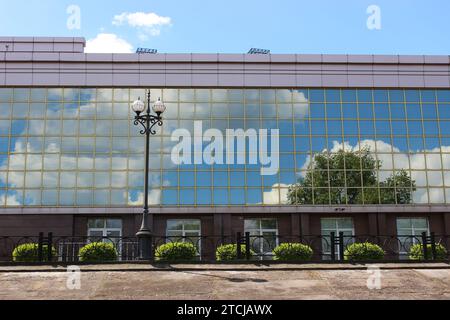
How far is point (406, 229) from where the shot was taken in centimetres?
3528

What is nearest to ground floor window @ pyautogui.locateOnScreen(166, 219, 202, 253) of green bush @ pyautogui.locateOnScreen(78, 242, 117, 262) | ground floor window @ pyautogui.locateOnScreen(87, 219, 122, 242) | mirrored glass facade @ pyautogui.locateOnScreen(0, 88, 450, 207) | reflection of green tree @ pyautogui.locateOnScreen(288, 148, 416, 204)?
mirrored glass facade @ pyautogui.locateOnScreen(0, 88, 450, 207)

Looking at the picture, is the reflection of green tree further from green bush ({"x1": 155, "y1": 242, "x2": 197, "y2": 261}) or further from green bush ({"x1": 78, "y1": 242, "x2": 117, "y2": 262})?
green bush ({"x1": 78, "y1": 242, "x2": 117, "y2": 262})

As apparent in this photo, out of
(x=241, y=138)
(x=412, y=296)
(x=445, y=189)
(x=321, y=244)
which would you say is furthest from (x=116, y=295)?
(x=445, y=189)

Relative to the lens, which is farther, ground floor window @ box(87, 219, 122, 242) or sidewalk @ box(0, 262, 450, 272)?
ground floor window @ box(87, 219, 122, 242)

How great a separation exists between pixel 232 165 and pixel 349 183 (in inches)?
272

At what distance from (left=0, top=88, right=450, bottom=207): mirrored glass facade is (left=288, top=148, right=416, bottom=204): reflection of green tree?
0.19ft

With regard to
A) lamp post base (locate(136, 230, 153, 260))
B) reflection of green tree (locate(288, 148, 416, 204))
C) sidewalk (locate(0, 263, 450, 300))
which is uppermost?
reflection of green tree (locate(288, 148, 416, 204))

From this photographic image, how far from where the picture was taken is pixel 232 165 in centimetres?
3484

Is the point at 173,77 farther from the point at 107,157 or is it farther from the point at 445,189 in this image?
the point at 445,189

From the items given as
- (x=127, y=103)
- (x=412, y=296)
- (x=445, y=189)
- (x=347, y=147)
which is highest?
(x=127, y=103)

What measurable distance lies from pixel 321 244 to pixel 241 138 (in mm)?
7737

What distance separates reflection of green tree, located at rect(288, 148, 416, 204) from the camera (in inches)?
1374

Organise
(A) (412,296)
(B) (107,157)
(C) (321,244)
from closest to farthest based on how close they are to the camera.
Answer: (A) (412,296), (C) (321,244), (B) (107,157)

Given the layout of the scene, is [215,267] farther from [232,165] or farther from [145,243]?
[232,165]
